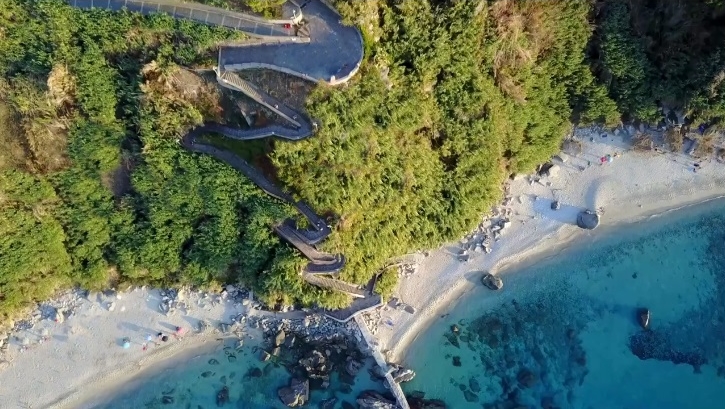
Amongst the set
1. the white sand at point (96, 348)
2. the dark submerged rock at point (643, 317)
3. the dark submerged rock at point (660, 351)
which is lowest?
the white sand at point (96, 348)

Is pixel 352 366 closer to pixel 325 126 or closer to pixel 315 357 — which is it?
pixel 315 357

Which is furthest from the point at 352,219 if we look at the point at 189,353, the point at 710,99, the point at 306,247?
the point at 710,99

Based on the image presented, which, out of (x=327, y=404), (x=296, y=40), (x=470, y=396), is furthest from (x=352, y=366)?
(x=296, y=40)

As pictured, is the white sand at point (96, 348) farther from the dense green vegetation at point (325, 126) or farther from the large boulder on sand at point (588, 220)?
the large boulder on sand at point (588, 220)

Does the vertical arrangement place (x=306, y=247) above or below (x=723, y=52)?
below

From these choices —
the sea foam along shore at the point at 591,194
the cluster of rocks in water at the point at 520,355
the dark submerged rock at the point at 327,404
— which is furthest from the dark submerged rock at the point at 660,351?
the dark submerged rock at the point at 327,404

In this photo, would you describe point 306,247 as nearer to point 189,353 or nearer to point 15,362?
point 189,353
